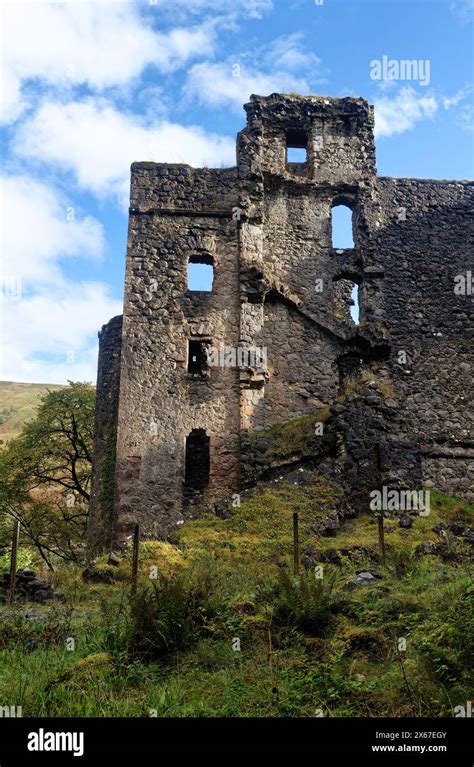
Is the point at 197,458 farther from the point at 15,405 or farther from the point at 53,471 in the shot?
the point at 15,405

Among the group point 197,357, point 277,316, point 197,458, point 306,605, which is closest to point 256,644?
point 306,605

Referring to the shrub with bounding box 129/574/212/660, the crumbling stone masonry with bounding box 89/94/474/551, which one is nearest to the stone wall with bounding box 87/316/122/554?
the crumbling stone masonry with bounding box 89/94/474/551

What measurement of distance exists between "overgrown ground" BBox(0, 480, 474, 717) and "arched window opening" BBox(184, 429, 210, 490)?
5.87 m

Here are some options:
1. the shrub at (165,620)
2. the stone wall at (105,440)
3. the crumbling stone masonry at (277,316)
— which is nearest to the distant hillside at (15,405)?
the stone wall at (105,440)

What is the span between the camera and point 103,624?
8141 mm

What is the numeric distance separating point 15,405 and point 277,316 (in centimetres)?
5098

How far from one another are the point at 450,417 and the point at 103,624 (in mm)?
13338

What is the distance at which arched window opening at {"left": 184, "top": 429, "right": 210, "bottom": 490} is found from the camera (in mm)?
16906

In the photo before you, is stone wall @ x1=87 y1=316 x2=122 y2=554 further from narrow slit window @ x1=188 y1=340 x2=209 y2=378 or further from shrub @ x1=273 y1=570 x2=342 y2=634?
shrub @ x1=273 y1=570 x2=342 y2=634

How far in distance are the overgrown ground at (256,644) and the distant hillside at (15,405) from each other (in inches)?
1425

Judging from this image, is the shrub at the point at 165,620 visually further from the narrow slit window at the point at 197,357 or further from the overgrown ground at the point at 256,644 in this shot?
the narrow slit window at the point at 197,357

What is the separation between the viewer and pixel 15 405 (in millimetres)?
64625

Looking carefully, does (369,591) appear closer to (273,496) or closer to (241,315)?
(273,496)

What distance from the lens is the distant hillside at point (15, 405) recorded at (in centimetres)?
5266
